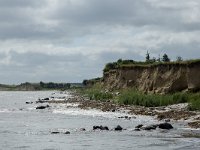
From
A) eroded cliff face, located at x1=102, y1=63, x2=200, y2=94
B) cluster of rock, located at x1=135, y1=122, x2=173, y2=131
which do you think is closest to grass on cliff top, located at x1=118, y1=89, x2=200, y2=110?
eroded cliff face, located at x1=102, y1=63, x2=200, y2=94

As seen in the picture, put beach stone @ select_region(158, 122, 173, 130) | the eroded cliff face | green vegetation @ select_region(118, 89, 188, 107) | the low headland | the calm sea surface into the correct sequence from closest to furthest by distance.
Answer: the calm sea surface, beach stone @ select_region(158, 122, 173, 130), the low headland, green vegetation @ select_region(118, 89, 188, 107), the eroded cliff face

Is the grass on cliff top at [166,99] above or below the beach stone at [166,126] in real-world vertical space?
above

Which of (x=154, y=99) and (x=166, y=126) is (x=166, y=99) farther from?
(x=166, y=126)

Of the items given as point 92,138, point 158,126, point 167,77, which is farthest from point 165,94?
point 92,138

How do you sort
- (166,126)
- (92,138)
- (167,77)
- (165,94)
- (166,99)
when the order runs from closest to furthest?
(92,138)
(166,126)
(166,99)
(165,94)
(167,77)

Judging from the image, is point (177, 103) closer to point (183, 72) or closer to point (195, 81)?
point (195, 81)

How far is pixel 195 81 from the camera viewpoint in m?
68.6

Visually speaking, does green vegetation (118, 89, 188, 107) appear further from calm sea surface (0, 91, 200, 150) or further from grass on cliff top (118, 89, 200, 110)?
calm sea surface (0, 91, 200, 150)

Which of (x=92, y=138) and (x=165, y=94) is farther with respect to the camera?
(x=165, y=94)

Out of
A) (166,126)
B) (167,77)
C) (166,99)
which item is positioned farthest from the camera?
(167,77)

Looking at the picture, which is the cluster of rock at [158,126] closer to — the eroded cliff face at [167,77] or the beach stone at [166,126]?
the beach stone at [166,126]

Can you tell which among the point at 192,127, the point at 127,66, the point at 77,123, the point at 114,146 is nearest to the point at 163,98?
the point at 77,123

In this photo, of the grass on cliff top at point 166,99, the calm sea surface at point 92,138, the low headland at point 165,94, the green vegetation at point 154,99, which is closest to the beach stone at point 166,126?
the calm sea surface at point 92,138

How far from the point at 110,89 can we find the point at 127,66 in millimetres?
17480
